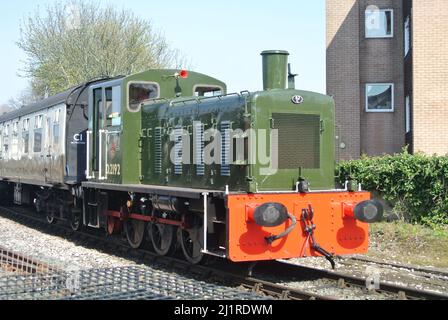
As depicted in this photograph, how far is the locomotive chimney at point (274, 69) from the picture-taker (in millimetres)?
9195

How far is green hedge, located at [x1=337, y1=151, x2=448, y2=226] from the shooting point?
1327 cm

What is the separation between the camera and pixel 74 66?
3234 cm

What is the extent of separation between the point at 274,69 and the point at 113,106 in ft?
12.4

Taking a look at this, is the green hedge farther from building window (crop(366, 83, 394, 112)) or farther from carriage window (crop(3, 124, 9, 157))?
carriage window (crop(3, 124, 9, 157))

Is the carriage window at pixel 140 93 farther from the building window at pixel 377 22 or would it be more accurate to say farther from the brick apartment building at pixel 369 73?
the building window at pixel 377 22

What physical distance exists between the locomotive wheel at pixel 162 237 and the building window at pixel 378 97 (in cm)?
1222

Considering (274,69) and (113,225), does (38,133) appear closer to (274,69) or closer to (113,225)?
(113,225)

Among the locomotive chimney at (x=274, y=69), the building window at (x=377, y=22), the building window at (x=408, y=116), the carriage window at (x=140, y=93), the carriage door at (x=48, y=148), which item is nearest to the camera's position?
the locomotive chimney at (x=274, y=69)

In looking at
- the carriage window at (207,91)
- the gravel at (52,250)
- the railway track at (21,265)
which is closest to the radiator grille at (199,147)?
the carriage window at (207,91)

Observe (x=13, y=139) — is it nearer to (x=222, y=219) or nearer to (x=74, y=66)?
(x=222, y=219)

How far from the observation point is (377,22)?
837 inches

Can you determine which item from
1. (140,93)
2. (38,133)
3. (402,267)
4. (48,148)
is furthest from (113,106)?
(402,267)

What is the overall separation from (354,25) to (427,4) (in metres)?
3.16
